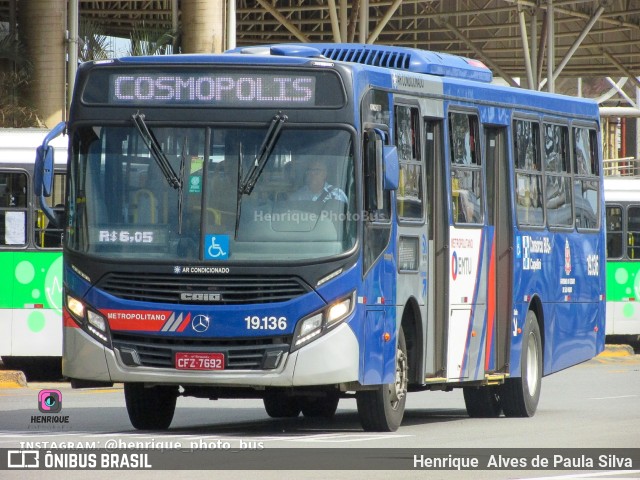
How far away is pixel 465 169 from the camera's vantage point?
15.2 metres

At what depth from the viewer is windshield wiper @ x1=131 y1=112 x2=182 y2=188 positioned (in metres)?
12.8

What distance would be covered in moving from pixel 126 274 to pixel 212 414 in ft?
13.1

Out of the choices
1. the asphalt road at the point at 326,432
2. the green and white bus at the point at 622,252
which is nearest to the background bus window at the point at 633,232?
the green and white bus at the point at 622,252

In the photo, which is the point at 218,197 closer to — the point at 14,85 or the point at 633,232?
the point at 14,85

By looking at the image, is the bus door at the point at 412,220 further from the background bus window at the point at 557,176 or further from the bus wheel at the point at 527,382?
the background bus window at the point at 557,176

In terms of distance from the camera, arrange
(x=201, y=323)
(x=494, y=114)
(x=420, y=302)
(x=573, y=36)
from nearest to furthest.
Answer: (x=201, y=323), (x=420, y=302), (x=494, y=114), (x=573, y=36)

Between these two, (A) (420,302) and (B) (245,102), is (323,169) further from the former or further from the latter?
(A) (420,302)

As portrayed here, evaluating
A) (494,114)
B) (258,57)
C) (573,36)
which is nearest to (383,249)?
(258,57)

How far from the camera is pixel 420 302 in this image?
46.4ft

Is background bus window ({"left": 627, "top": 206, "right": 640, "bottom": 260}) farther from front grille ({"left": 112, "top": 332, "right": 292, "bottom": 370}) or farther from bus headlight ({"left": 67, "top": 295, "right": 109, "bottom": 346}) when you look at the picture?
bus headlight ({"left": 67, "top": 295, "right": 109, "bottom": 346})

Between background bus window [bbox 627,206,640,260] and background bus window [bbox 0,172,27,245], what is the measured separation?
44.8 feet

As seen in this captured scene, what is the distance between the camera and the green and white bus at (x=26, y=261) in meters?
21.5

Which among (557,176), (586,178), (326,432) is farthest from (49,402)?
(586,178)

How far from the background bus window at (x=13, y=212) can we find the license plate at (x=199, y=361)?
9311 mm
